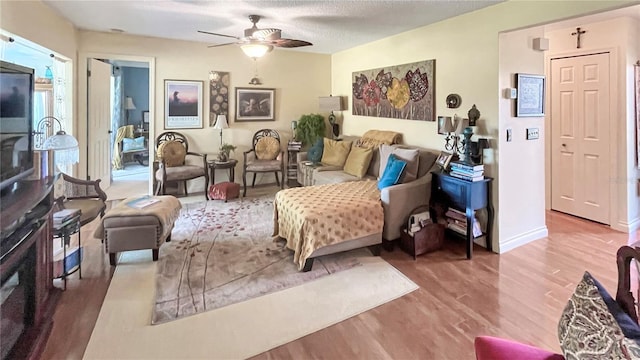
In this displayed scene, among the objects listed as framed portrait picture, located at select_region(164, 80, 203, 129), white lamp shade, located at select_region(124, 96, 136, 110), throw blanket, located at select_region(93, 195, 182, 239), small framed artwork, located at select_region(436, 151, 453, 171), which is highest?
white lamp shade, located at select_region(124, 96, 136, 110)

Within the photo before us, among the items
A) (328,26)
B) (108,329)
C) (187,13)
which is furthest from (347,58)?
(108,329)

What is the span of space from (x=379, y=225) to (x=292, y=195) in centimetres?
91

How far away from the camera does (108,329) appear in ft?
7.33

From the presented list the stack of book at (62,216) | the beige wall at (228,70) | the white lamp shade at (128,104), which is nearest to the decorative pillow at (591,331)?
the stack of book at (62,216)

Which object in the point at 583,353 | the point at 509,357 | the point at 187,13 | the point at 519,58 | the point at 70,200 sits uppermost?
the point at 187,13

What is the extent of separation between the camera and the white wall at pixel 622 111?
395cm

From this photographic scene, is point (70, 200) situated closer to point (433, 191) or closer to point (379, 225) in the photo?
point (379, 225)

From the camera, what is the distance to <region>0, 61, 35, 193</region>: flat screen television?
5.87ft

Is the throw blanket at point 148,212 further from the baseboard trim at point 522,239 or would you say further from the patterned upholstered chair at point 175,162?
the baseboard trim at point 522,239

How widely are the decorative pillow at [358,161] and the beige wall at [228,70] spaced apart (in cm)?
193

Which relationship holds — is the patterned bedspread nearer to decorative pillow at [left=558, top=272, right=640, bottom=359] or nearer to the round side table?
decorative pillow at [left=558, top=272, right=640, bottom=359]

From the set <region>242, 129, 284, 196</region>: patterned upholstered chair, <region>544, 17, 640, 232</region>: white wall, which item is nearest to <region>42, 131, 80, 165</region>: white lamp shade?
<region>242, 129, 284, 196</region>: patterned upholstered chair

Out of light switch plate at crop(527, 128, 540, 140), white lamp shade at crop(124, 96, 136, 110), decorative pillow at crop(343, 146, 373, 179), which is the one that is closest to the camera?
light switch plate at crop(527, 128, 540, 140)

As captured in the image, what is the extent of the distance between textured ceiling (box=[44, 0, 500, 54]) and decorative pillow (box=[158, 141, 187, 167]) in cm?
161
